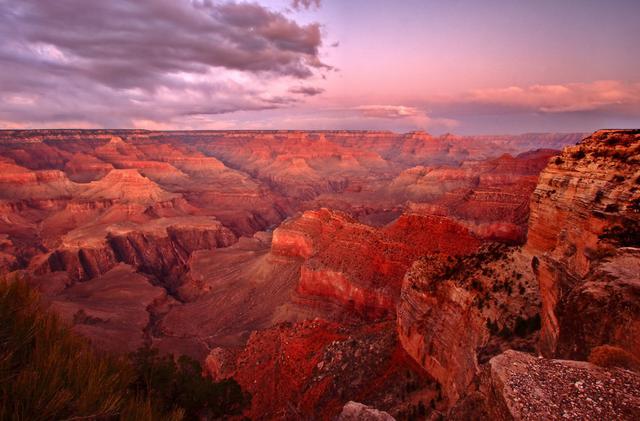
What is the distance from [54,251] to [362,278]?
196 feet

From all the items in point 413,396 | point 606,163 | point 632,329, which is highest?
point 606,163

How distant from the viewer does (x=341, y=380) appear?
20812 mm

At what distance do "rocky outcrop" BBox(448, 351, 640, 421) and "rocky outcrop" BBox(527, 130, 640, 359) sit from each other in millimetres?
1719

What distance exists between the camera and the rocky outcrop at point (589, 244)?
25.4 ft

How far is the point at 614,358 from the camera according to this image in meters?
6.54

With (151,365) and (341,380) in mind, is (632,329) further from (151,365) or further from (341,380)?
(341,380)

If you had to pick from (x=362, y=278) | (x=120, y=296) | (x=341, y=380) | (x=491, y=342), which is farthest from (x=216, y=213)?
(x=491, y=342)

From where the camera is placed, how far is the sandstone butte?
26.1ft

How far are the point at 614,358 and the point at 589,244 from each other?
20.5ft

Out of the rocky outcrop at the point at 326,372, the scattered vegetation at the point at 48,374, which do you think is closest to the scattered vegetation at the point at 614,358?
the scattered vegetation at the point at 48,374

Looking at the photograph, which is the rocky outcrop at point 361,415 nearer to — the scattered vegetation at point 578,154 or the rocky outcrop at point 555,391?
the rocky outcrop at point 555,391

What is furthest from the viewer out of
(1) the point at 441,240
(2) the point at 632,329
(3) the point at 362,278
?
(3) the point at 362,278

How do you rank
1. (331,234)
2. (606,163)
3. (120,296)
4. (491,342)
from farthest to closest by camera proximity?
(120,296) → (331,234) → (491,342) → (606,163)

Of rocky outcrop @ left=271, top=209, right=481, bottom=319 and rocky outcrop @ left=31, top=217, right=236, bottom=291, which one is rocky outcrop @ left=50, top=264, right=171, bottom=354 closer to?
rocky outcrop @ left=31, top=217, right=236, bottom=291
